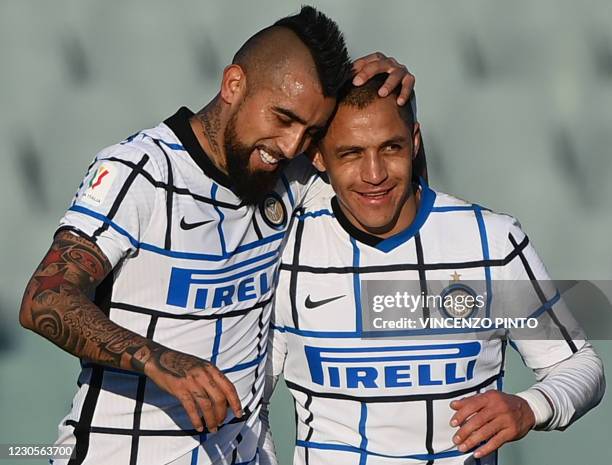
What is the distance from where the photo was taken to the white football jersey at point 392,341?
93.7 inches

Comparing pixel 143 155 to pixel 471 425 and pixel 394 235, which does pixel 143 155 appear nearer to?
pixel 394 235

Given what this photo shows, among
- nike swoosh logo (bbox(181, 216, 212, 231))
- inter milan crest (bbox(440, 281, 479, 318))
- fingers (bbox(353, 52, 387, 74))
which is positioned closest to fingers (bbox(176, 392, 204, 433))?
nike swoosh logo (bbox(181, 216, 212, 231))

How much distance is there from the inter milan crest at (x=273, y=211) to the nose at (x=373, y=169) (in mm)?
190

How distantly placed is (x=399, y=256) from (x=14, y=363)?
1681mm

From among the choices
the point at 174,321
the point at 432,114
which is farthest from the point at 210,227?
the point at 432,114

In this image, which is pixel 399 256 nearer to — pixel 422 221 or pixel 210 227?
pixel 422 221

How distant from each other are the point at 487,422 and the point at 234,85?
815 mm

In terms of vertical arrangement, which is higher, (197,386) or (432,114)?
(432,114)

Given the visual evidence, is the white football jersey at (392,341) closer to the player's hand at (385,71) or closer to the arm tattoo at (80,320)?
the player's hand at (385,71)

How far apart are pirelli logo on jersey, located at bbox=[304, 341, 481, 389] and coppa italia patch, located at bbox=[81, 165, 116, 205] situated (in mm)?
638

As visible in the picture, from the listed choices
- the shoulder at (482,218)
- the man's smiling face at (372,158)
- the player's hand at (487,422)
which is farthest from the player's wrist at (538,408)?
the man's smiling face at (372,158)

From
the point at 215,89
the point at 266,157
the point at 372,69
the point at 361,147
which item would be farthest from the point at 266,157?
the point at 215,89

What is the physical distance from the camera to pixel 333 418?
2.42m

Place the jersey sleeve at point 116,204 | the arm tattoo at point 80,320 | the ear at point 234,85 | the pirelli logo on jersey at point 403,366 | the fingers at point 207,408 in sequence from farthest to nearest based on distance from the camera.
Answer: the pirelli logo on jersey at point 403,366 → the ear at point 234,85 → the jersey sleeve at point 116,204 → the arm tattoo at point 80,320 → the fingers at point 207,408
